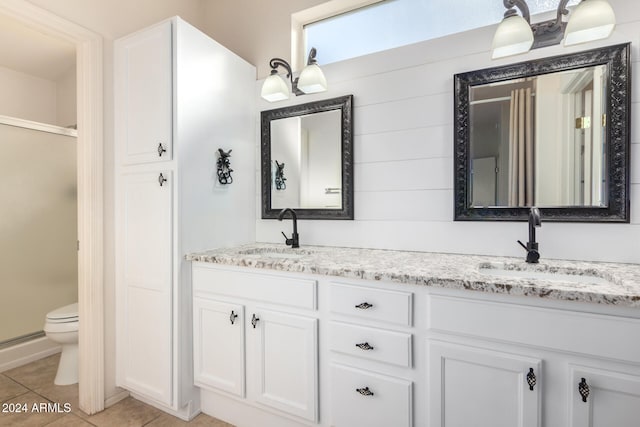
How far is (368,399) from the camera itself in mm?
1292

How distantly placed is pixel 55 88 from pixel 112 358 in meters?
2.98

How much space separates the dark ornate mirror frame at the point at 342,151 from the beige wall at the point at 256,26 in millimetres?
351

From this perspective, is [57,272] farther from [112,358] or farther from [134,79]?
[134,79]

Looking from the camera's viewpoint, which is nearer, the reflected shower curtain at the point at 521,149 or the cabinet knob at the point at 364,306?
the cabinet knob at the point at 364,306

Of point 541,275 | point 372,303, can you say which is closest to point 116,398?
point 372,303

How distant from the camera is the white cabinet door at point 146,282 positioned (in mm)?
1700

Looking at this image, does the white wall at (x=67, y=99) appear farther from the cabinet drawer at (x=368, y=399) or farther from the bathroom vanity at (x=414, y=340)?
the cabinet drawer at (x=368, y=399)

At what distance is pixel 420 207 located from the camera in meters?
1.76

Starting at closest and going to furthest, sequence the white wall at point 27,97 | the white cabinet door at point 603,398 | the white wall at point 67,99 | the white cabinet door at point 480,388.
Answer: the white cabinet door at point 603,398 → the white cabinet door at point 480,388 → the white wall at point 27,97 → the white wall at point 67,99

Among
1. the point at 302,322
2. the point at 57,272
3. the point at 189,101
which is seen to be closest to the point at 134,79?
the point at 189,101

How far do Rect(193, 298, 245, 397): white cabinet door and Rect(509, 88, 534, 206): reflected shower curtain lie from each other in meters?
1.46

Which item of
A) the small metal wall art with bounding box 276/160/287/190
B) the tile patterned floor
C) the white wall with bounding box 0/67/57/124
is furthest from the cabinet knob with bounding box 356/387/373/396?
the white wall with bounding box 0/67/57/124

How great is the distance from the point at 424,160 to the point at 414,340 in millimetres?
955

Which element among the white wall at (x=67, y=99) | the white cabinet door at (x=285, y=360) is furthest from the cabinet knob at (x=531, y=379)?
the white wall at (x=67, y=99)
